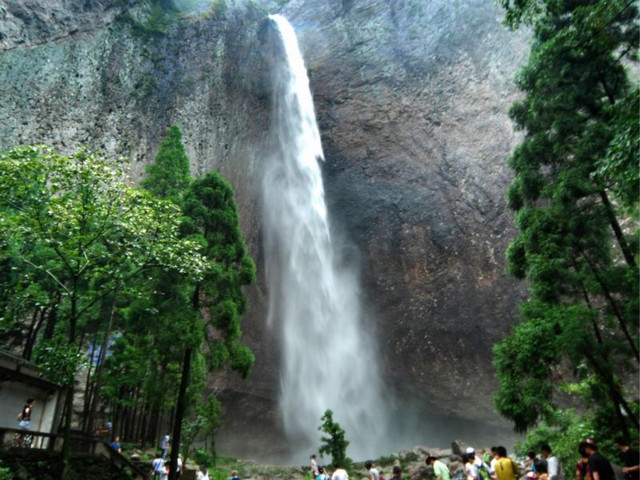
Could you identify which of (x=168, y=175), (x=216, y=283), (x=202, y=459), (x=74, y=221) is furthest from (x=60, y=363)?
(x=202, y=459)

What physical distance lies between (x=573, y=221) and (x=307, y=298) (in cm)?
2216

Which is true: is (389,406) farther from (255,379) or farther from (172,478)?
(172,478)

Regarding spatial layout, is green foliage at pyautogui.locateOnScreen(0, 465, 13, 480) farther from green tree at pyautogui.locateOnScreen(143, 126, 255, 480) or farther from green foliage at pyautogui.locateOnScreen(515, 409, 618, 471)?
green foliage at pyautogui.locateOnScreen(515, 409, 618, 471)

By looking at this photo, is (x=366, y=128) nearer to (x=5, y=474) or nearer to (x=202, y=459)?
(x=202, y=459)

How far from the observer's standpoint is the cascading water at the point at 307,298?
2673 cm

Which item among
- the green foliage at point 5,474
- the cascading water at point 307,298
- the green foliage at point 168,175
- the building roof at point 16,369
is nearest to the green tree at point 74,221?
the green foliage at point 5,474

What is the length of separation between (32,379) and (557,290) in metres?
14.2

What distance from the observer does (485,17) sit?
105ft

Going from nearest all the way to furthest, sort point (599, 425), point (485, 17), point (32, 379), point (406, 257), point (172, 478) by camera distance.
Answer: point (599, 425) → point (172, 478) → point (32, 379) → point (406, 257) → point (485, 17)

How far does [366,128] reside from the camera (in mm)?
33094

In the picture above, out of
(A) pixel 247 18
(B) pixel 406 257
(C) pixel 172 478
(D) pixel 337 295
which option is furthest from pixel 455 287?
(A) pixel 247 18

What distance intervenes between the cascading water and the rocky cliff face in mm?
1029

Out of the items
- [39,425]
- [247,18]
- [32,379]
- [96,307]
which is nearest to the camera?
[32,379]

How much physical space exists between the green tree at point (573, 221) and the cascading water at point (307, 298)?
1747 cm
